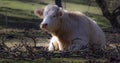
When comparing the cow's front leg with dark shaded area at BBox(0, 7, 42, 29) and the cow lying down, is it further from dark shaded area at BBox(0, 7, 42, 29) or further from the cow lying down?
dark shaded area at BBox(0, 7, 42, 29)

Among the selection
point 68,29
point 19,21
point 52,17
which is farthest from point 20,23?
point 52,17

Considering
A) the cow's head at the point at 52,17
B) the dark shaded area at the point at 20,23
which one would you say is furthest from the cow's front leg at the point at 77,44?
the dark shaded area at the point at 20,23

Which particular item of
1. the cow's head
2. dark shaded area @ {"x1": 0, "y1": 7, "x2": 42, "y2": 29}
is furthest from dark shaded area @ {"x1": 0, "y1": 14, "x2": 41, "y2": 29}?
the cow's head

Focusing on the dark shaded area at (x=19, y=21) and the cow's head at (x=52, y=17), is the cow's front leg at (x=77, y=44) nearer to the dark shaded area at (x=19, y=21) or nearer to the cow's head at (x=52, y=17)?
the cow's head at (x=52, y=17)

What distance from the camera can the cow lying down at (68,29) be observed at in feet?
33.7

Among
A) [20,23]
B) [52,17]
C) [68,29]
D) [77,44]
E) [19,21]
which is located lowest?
[77,44]

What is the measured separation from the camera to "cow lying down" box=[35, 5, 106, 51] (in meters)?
10.3

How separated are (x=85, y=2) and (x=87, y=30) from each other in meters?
29.4

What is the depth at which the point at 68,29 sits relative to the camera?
10602 millimetres

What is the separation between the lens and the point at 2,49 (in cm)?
745

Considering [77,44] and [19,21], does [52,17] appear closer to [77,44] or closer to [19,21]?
[77,44]

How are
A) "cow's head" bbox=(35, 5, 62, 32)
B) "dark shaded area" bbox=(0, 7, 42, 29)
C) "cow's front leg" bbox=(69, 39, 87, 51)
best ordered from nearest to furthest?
"cow's front leg" bbox=(69, 39, 87, 51) → "cow's head" bbox=(35, 5, 62, 32) → "dark shaded area" bbox=(0, 7, 42, 29)

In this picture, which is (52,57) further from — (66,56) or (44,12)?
(44,12)

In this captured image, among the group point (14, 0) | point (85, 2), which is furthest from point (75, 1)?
point (14, 0)
